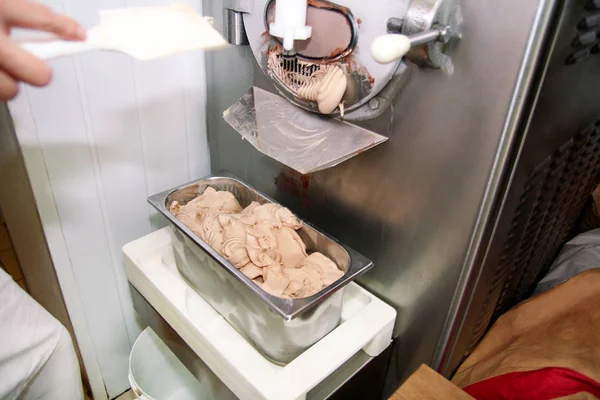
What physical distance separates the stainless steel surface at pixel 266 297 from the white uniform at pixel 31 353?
0.88 feet

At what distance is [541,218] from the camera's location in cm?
91

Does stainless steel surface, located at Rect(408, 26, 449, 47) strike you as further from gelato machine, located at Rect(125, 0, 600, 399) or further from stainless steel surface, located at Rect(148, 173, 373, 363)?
stainless steel surface, located at Rect(148, 173, 373, 363)

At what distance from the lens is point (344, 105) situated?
776 mm

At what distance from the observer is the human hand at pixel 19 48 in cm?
45

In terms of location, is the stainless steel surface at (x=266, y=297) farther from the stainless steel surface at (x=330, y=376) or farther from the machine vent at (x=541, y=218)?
the machine vent at (x=541, y=218)

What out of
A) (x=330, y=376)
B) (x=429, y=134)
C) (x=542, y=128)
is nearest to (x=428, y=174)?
(x=429, y=134)

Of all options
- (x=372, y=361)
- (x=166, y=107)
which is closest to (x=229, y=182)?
(x=166, y=107)

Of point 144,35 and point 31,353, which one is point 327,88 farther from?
point 31,353

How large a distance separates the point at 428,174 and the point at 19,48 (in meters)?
0.57

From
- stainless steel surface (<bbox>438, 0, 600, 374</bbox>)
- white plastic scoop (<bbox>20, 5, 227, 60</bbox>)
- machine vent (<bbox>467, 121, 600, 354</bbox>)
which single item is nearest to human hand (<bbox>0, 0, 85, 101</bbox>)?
white plastic scoop (<bbox>20, 5, 227, 60</bbox>)

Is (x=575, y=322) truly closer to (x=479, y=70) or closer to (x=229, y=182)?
(x=479, y=70)

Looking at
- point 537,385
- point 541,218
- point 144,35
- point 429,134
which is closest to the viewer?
point 144,35

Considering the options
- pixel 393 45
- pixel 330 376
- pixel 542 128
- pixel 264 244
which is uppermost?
pixel 393 45

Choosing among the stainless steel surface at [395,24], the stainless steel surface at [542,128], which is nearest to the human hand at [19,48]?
the stainless steel surface at [395,24]
